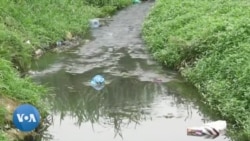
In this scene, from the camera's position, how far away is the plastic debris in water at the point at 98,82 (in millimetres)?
9878

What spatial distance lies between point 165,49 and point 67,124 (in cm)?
452

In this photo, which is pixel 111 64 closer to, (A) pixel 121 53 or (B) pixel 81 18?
(A) pixel 121 53

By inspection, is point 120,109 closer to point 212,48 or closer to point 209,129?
point 209,129

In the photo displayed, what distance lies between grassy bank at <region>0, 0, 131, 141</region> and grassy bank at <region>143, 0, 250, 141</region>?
8.15 ft

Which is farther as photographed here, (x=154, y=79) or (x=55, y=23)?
(x=55, y=23)

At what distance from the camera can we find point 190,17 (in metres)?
13.3

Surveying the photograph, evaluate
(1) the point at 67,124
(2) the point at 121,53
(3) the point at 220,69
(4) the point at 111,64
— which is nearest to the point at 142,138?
(1) the point at 67,124

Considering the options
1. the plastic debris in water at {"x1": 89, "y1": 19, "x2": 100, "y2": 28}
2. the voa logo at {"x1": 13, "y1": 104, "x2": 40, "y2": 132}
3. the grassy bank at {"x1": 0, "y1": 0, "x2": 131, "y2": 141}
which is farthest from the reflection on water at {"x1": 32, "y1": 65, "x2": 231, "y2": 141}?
the plastic debris in water at {"x1": 89, "y1": 19, "x2": 100, "y2": 28}

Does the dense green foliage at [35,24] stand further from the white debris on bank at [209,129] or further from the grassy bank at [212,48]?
the white debris on bank at [209,129]

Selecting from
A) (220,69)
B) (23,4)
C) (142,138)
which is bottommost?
(142,138)

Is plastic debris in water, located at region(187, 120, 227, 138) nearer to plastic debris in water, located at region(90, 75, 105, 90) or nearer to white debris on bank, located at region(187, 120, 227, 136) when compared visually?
white debris on bank, located at region(187, 120, 227, 136)

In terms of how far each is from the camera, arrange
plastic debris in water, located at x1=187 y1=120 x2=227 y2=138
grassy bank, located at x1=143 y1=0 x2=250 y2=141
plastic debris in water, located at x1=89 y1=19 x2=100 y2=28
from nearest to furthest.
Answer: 1. plastic debris in water, located at x1=187 y1=120 x2=227 y2=138
2. grassy bank, located at x1=143 y1=0 x2=250 y2=141
3. plastic debris in water, located at x1=89 y1=19 x2=100 y2=28

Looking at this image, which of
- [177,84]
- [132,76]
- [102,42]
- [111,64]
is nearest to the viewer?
[177,84]

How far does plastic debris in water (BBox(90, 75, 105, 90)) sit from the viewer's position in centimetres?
988
